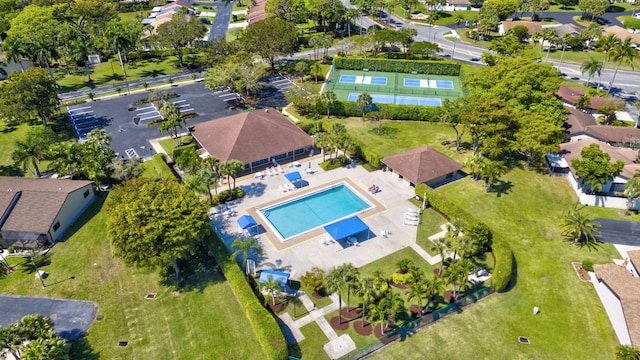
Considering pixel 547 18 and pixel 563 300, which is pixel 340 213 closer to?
pixel 563 300

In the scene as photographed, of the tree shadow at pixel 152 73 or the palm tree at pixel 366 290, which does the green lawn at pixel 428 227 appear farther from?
the tree shadow at pixel 152 73

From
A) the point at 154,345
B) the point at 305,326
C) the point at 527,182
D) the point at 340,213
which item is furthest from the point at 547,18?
the point at 154,345

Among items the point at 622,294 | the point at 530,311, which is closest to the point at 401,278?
the point at 530,311

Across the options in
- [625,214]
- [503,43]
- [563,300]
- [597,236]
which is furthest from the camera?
[503,43]

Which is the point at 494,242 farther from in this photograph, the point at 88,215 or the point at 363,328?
Result: the point at 88,215

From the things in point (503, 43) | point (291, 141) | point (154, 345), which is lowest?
point (154, 345)

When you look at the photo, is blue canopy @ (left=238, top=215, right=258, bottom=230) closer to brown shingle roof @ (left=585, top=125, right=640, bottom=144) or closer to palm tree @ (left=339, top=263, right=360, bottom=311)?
palm tree @ (left=339, top=263, right=360, bottom=311)
